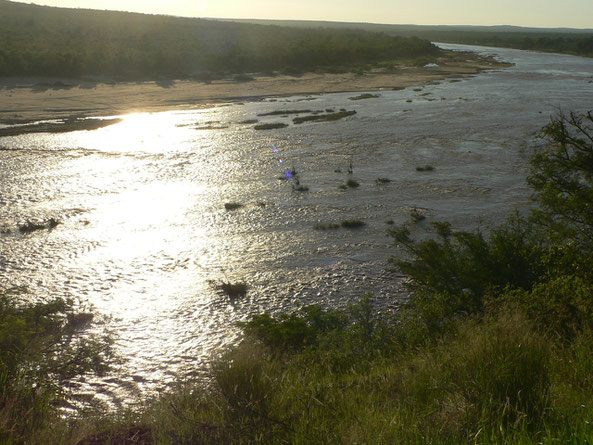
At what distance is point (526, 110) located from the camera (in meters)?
32.7

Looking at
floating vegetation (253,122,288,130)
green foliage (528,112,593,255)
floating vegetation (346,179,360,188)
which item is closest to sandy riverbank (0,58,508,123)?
floating vegetation (253,122,288,130)

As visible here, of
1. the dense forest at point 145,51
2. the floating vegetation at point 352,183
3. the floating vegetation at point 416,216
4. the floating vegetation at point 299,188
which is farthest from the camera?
the dense forest at point 145,51

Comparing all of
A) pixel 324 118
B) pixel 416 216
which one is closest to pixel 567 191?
pixel 416 216

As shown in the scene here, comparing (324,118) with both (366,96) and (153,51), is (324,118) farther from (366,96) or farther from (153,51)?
(153,51)

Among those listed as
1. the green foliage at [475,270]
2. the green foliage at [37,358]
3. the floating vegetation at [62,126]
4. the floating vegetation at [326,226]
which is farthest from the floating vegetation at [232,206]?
the floating vegetation at [62,126]

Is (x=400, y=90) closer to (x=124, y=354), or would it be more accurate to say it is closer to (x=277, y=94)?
(x=277, y=94)

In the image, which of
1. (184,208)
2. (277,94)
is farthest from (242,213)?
(277,94)

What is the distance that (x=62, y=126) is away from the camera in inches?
1200

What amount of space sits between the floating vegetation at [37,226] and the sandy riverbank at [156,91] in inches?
785

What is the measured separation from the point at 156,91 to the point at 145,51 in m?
20.5

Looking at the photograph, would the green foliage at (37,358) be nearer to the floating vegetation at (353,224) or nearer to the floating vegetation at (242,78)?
the floating vegetation at (353,224)

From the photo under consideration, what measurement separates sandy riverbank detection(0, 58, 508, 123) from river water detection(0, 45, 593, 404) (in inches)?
259

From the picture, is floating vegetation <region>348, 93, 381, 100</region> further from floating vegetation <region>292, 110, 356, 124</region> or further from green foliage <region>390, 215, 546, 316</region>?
green foliage <region>390, 215, 546, 316</region>

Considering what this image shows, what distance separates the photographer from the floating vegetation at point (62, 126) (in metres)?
29.1
